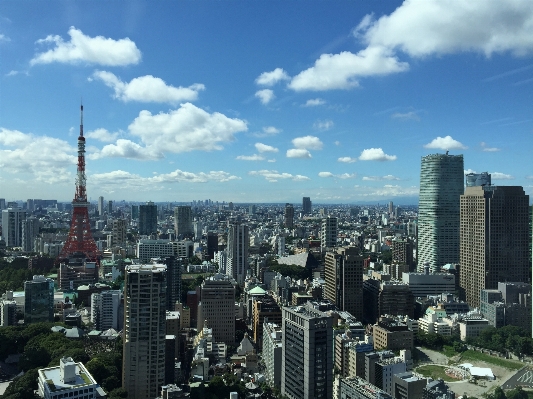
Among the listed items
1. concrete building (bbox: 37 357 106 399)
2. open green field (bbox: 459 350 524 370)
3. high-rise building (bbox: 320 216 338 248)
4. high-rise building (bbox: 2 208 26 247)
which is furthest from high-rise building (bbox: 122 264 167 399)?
high-rise building (bbox: 2 208 26 247)

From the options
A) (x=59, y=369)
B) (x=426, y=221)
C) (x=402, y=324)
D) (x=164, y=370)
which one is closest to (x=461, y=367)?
(x=402, y=324)

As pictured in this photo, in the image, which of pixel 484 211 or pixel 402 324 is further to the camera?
pixel 484 211

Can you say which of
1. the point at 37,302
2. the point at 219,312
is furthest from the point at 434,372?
the point at 37,302

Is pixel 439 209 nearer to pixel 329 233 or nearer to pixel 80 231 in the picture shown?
pixel 329 233

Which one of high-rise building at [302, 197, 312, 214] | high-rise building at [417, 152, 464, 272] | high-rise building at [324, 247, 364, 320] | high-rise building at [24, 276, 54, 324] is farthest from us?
high-rise building at [302, 197, 312, 214]

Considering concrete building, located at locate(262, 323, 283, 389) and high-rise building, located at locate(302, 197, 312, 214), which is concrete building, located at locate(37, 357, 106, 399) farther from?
high-rise building, located at locate(302, 197, 312, 214)

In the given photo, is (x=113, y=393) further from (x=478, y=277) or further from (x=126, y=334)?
(x=478, y=277)
